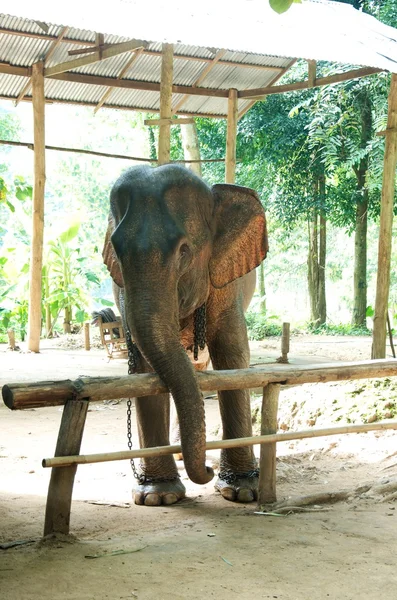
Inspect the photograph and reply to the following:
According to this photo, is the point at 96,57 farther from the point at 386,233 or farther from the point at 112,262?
the point at 112,262

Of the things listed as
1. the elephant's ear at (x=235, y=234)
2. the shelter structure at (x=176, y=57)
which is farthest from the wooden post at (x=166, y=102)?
the elephant's ear at (x=235, y=234)

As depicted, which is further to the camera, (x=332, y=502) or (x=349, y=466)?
(x=349, y=466)

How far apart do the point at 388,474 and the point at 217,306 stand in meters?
1.65

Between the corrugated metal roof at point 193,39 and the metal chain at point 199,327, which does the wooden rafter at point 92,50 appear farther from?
the metal chain at point 199,327

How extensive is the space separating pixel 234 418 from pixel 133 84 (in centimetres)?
832

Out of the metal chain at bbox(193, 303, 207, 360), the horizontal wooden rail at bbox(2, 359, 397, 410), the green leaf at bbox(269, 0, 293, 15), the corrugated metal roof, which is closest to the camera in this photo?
the green leaf at bbox(269, 0, 293, 15)

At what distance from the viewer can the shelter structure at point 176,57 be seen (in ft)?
24.5

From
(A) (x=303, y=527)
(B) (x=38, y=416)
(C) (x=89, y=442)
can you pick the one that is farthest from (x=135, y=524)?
(B) (x=38, y=416)

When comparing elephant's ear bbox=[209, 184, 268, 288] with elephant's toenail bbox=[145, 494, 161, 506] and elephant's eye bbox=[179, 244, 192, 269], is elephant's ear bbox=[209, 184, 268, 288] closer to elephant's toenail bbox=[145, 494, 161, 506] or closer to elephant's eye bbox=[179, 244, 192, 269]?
elephant's eye bbox=[179, 244, 192, 269]

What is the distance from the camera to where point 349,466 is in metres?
5.77

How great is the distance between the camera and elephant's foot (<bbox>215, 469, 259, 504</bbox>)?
16.3 feet

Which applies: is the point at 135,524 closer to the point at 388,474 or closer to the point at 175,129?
the point at 388,474

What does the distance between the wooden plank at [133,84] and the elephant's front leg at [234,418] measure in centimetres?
763

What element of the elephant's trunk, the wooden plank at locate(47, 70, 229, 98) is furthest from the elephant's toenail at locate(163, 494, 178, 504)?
the wooden plank at locate(47, 70, 229, 98)
